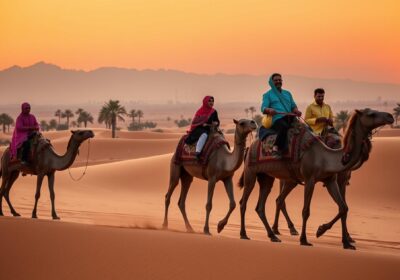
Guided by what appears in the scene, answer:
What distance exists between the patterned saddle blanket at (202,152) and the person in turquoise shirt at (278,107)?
1.47 metres

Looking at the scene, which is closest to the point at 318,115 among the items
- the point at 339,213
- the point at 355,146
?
the point at 339,213

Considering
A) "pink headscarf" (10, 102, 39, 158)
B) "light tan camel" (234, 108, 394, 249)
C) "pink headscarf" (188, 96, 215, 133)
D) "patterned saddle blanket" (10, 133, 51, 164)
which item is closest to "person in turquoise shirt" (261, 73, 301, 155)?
"light tan camel" (234, 108, 394, 249)

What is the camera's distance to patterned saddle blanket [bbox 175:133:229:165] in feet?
50.7

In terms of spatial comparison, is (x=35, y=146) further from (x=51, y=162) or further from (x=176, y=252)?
(x=176, y=252)

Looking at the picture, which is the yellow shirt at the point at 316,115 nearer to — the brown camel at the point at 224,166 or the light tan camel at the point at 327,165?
the light tan camel at the point at 327,165

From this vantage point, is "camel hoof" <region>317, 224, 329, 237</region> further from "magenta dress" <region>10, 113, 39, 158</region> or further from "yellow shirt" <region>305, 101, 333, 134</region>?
"magenta dress" <region>10, 113, 39, 158</region>

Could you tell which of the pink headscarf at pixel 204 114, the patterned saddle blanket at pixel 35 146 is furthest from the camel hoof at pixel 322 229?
the patterned saddle blanket at pixel 35 146

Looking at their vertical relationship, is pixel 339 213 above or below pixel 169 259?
above

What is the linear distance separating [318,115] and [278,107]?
5.67ft

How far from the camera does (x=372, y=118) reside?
40.9ft

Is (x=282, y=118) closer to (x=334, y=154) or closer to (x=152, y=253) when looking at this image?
(x=334, y=154)

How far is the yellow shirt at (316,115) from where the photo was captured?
15.7 metres

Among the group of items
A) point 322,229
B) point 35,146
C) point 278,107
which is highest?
point 278,107

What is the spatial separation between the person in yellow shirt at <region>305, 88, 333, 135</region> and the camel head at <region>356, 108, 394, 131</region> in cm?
291
